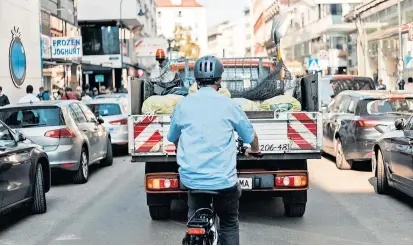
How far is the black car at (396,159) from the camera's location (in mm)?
9133

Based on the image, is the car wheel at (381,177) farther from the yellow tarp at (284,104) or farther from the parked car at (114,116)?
the parked car at (114,116)

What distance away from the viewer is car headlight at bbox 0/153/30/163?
8177 millimetres

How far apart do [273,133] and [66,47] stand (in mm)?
19552

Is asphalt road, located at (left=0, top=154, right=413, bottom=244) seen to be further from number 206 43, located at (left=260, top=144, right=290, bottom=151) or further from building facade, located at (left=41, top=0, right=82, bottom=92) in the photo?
building facade, located at (left=41, top=0, right=82, bottom=92)

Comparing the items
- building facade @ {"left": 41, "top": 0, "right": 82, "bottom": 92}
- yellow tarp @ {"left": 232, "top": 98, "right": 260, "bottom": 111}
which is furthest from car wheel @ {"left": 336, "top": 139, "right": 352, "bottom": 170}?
building facade @ {"left": 41, "top": 0, "right": 82, "bottom": 92}

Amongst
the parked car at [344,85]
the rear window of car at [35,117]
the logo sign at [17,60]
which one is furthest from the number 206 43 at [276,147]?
the logo sign at [17,60]

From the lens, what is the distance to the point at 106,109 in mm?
18453

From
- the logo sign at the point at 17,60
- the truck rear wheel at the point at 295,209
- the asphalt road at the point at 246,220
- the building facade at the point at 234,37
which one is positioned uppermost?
the building facade at the point at 234,37

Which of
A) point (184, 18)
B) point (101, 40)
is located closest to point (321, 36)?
point (101, 40)

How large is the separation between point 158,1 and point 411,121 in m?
149

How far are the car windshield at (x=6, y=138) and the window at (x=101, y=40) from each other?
46.6 m

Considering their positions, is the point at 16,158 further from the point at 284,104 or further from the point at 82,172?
the point at 82,172

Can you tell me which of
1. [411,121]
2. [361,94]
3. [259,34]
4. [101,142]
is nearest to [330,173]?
[361,94]

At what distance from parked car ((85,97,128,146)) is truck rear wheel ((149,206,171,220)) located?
9.32 m
